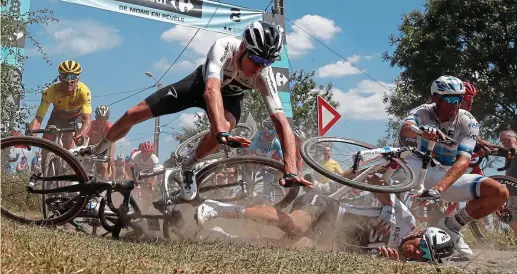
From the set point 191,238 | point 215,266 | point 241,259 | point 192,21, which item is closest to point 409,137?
point 191,238

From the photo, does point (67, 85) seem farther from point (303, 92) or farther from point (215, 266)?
point (303, 92)

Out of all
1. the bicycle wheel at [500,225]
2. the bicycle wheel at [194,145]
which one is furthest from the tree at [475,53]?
the bicycle wheel at [194,145]

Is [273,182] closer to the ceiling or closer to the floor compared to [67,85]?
closer to the floor

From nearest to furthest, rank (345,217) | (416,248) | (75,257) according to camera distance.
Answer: (75,257) < (416,248) < (345,217)

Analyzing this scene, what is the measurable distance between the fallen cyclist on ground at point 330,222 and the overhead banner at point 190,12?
7351 mm

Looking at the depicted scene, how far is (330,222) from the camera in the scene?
241 inches

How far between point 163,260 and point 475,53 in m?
15.9

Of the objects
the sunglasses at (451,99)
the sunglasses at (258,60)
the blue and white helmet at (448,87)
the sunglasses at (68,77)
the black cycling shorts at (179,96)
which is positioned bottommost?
the black cycling shorts at (179,96)

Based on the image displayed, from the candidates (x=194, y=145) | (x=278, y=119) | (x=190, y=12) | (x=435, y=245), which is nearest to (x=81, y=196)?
(x=194, y=145)

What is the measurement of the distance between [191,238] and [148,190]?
889 millimetres

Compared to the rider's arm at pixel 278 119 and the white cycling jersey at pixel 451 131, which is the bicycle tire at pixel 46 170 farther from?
the white cycling jersey at pixel 451 131

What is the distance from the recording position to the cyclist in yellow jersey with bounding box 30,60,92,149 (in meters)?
7.77

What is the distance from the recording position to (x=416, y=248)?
5.50 metres

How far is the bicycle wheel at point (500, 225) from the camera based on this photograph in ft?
27.6
